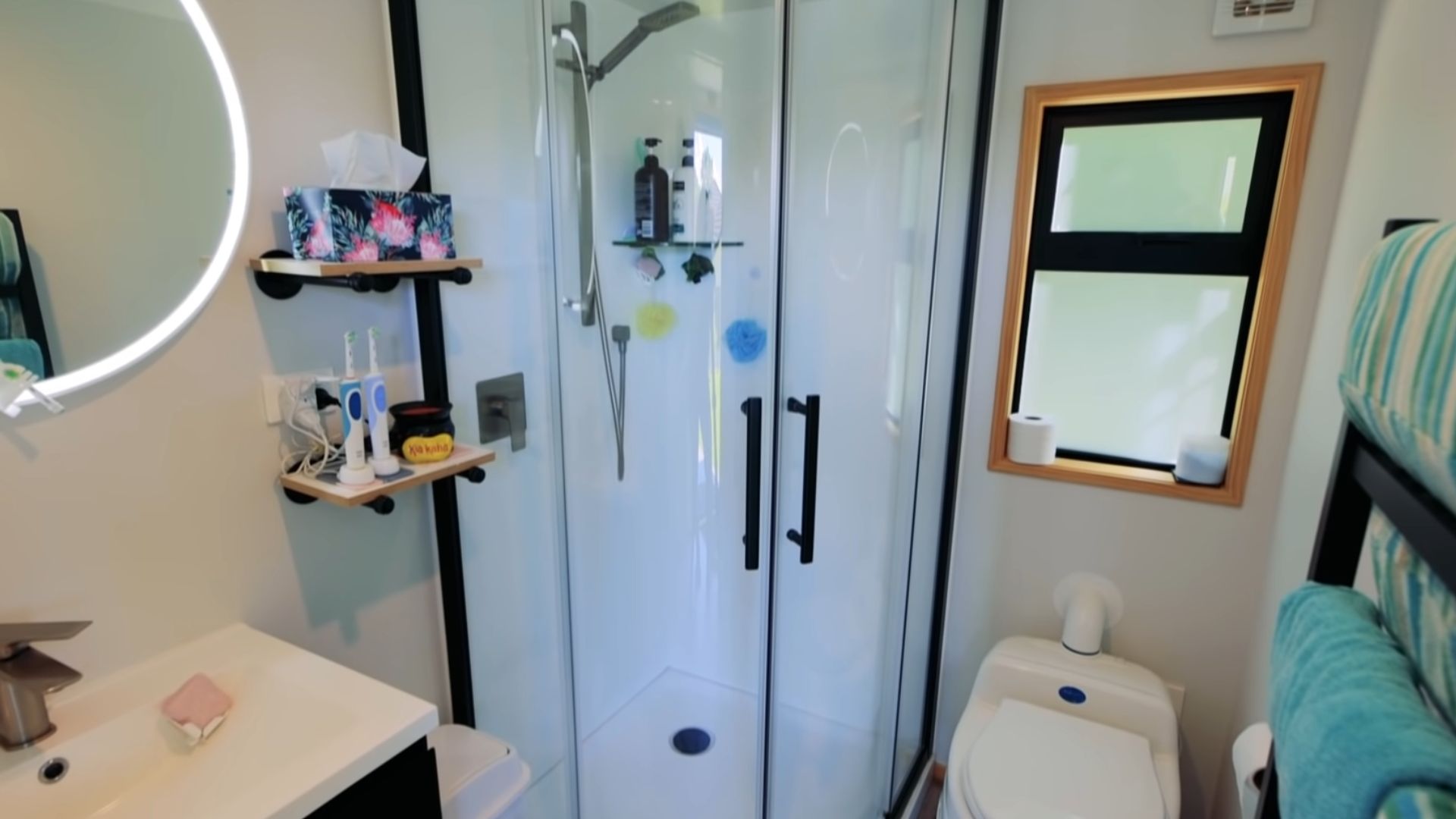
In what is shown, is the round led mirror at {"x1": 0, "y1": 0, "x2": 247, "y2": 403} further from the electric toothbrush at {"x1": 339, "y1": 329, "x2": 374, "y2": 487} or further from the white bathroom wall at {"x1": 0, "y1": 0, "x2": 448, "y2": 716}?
the electric toothbrush at {"x1": 339, "y1": 329, "x2": 374, "y2": 487}

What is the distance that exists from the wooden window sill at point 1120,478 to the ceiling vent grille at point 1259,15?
1.13 metres

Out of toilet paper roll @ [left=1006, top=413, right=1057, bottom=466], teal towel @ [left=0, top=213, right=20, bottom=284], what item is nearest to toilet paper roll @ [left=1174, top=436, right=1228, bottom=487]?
toilet paper roll @ [left=1006, top=413, right=1057, bottom=466]

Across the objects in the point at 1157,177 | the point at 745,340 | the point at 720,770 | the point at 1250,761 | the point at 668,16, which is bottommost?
the point at 720,770

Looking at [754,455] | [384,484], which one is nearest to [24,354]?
[384,484]

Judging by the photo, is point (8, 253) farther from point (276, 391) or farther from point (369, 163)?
point (369, 163)

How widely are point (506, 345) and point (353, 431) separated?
521mm

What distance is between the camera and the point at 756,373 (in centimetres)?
215

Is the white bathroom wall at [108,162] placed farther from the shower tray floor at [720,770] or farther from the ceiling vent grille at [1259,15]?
the ceiling vent grille at [1259,15]

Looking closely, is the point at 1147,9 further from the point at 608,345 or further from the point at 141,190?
the point at 141,190

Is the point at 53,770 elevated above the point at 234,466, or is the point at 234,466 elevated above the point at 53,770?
the point at 234,466

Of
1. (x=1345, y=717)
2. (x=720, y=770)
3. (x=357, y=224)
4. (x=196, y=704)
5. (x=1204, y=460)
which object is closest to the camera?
(x=1345, y=717)

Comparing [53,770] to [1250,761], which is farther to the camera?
[1250,761]

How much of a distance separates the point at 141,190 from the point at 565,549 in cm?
125

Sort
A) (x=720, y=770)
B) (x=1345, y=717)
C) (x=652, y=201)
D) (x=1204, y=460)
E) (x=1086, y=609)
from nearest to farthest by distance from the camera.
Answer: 1. (x=1345, y=717)
2. (x=1204, y=460)
3. (x=1086, y=609)
4. (x=652, y=201)
5. (x=720, y=770)
